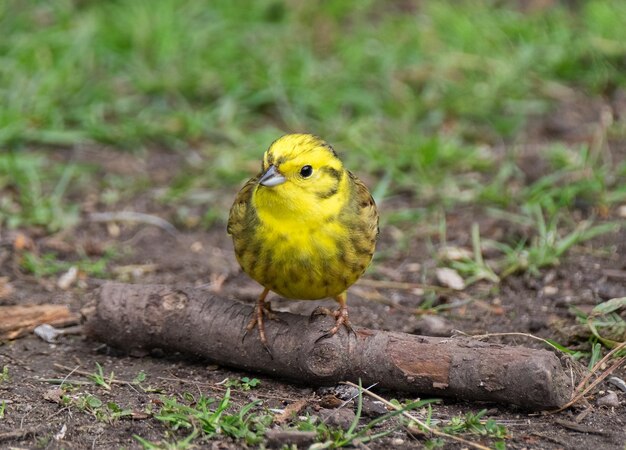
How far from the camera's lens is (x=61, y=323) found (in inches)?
187

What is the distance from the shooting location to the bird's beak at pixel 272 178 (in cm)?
396

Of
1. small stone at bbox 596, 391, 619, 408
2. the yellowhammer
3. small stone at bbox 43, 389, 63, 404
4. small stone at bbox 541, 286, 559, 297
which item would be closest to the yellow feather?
the yellowhammer

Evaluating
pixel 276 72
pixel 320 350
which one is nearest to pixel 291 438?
pixel 320 350

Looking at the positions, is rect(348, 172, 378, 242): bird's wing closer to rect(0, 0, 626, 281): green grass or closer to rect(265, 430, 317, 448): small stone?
rect(265, 430, 317, 448): small stone

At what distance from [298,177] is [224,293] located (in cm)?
135

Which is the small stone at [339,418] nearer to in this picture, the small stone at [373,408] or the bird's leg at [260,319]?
the small stone at [373,408]

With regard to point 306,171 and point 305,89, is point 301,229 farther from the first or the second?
point 305,89

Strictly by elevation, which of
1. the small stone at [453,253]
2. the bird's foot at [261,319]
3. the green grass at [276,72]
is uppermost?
the green grass at [276,72]

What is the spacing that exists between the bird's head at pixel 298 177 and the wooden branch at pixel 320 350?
19.2 inches

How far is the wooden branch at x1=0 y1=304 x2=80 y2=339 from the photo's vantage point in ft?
15.2

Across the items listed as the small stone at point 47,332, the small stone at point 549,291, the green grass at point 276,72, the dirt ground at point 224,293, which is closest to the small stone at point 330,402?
the dirt ground at point 224,293

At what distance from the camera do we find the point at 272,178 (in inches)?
156

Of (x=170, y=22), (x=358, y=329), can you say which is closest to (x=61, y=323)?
(x=358, y=329)

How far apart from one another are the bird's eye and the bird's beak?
0.09m
